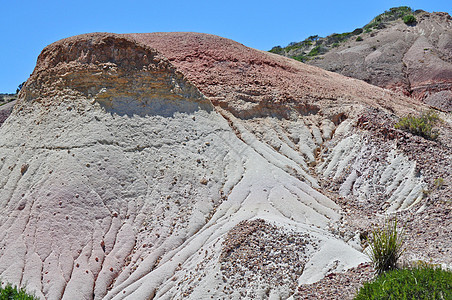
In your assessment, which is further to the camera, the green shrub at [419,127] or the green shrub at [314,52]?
the green shrub at [314,52]

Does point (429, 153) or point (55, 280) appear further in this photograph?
point (429, 153)

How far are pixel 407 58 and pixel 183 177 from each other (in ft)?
72.2

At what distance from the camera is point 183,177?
11.1m

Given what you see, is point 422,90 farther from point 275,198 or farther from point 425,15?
point 275,198

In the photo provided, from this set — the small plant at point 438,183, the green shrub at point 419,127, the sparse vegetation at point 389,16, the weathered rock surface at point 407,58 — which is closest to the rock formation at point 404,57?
the weathered rock surface at point 407,58

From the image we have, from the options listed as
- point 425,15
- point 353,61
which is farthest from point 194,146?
point 425,15

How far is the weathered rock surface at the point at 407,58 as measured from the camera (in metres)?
25.2

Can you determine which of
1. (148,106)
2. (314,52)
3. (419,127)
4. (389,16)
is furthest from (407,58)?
(148,106)

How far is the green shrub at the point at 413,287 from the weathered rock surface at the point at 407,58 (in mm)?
19441

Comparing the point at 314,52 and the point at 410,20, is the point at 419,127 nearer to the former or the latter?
the point at 314,52

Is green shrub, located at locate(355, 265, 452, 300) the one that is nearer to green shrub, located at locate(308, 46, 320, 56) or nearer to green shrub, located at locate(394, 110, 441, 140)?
green shrub, located at locate(394, 110, 441, 140)

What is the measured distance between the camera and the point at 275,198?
1043 cm

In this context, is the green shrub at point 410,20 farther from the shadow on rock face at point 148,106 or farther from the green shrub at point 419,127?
the shadow on rock face at point 148,106

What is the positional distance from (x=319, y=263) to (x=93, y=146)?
248 inches
